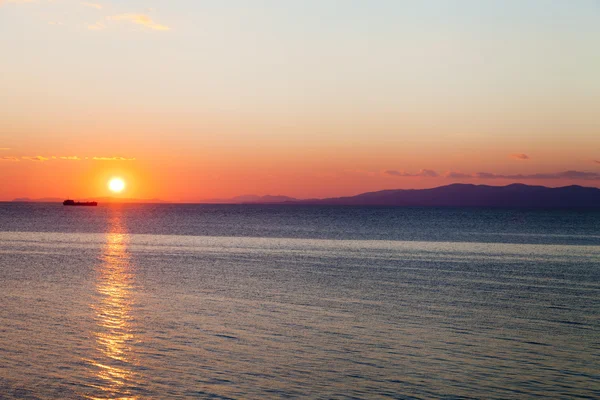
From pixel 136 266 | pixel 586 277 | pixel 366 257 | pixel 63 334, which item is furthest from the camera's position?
pixel 366 257

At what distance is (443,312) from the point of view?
109 ft

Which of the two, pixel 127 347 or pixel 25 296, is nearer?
pixel 127 347

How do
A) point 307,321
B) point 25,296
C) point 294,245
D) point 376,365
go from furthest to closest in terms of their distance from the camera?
point 294,245, point 25,296, point 307,321, point 376,365

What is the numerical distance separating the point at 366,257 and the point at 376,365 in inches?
1726

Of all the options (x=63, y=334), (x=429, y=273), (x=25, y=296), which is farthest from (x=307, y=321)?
(x=429, y=273)

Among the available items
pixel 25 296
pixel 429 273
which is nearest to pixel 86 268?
pixel 25 296

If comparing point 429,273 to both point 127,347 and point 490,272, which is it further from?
point 127,347

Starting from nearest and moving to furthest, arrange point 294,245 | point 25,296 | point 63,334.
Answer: point 63,334 < point 25,296 < point 294,245

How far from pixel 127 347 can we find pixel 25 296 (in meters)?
14.1

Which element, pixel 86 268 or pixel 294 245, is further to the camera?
pixel 294 245

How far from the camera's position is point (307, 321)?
30234 millimetres

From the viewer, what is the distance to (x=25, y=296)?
120 ft

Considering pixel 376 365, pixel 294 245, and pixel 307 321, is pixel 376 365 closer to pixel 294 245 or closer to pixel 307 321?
pixel 307 321

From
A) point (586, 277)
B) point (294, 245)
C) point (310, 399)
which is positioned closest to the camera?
point (310, 399)
